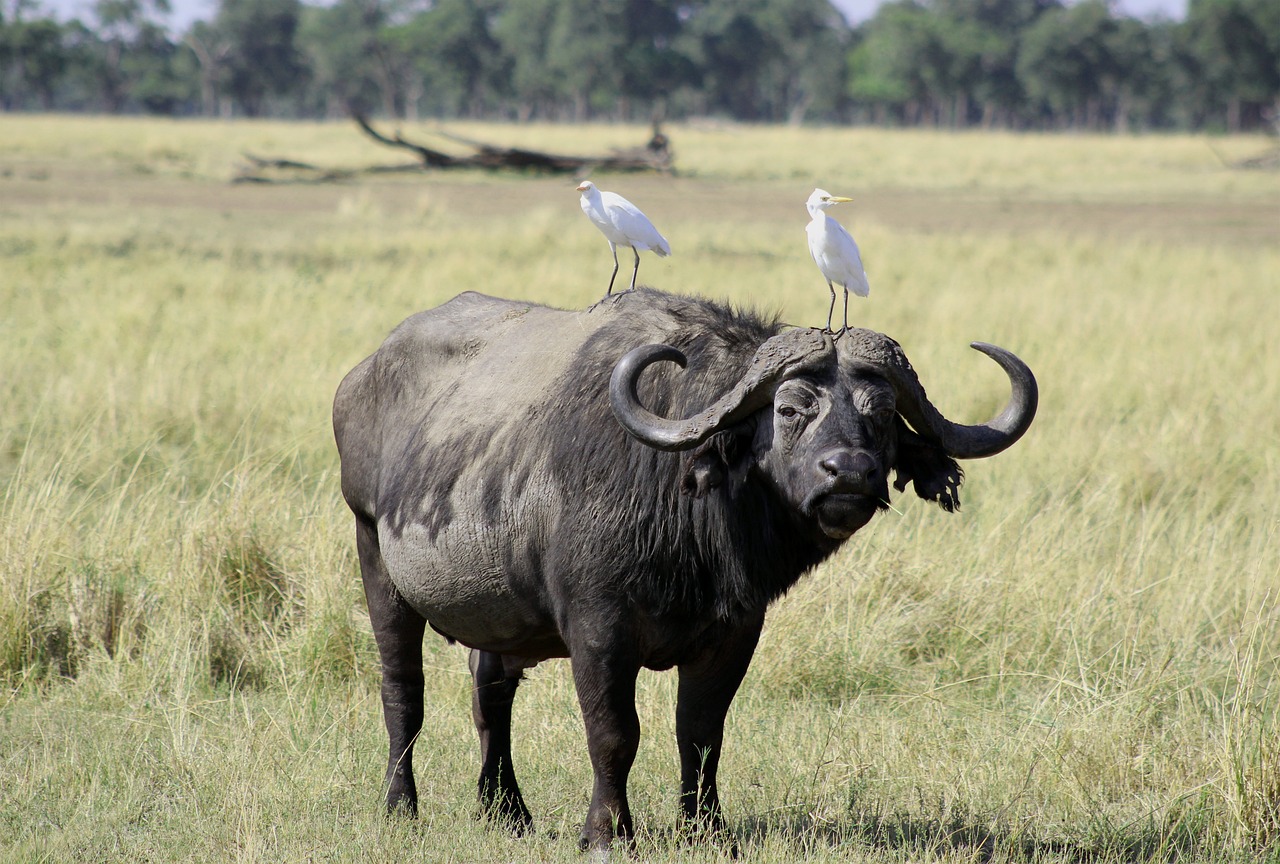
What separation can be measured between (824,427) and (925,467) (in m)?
0.46

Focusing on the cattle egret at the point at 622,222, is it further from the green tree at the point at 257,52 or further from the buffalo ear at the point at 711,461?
the green tree at the point at 257,52

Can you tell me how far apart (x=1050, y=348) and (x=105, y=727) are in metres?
8.93

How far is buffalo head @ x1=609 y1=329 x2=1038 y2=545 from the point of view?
10.3ft

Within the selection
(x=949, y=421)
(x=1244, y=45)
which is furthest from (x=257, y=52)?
(x=949, y=421)

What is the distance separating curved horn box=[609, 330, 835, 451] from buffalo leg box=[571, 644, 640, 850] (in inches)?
23.9

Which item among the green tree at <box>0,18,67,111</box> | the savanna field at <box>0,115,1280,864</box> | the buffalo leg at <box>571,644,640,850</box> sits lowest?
the savanna field at <box>0,115,1280,864</box>

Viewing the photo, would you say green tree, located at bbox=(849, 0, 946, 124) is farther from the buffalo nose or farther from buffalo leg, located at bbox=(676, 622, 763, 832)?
the buffalo nose

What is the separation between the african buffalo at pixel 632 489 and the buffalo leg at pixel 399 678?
0.01 meters

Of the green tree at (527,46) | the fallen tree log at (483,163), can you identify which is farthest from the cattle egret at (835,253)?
the green tree at (527,46)

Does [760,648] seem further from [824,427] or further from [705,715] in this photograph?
[824,427]

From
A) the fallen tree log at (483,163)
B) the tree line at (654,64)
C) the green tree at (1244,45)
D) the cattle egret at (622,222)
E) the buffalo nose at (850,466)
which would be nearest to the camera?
the buffalo nose at (850,466)

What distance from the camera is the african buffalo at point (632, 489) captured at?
130 inches

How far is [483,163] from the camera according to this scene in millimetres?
30906

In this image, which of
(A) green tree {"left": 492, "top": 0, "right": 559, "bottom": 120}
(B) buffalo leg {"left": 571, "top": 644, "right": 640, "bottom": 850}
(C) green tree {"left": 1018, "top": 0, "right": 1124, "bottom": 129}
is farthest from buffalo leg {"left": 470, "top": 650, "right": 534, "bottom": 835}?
(A) green tree {"left": 492, "top": 0, "right": 559, "bottom": 120}
